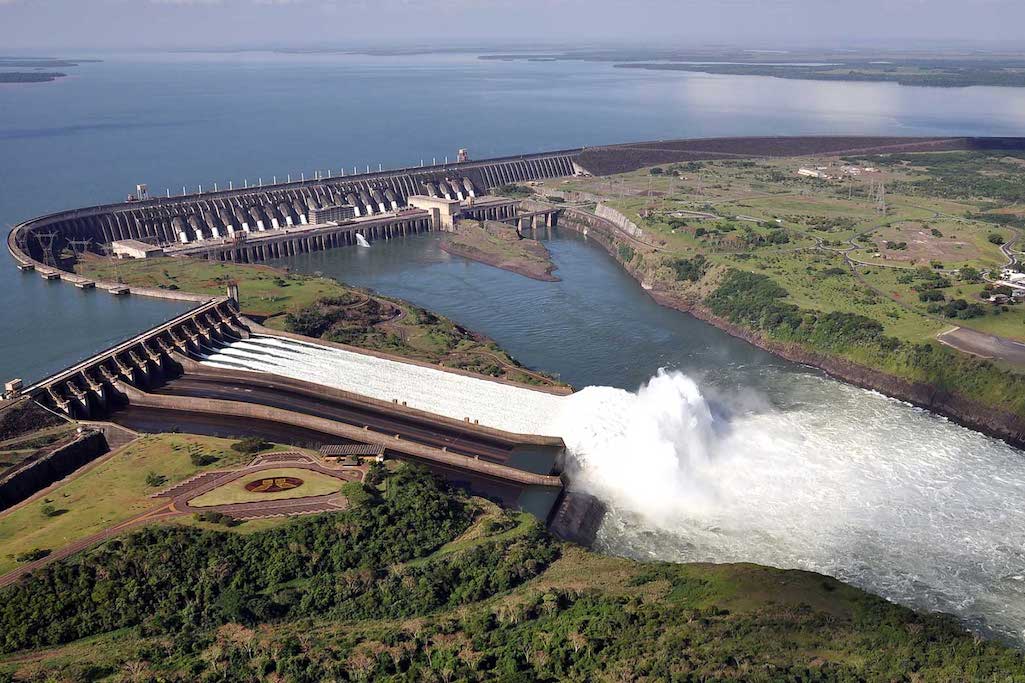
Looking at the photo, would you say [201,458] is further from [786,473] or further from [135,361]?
[786,473]

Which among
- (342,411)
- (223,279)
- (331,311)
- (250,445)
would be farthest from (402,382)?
(223,279)

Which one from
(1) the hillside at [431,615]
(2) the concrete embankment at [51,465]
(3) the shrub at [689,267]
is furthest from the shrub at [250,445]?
(3) the shrub at [689,267]

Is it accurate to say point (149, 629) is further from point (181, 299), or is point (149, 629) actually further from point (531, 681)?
point (181, 299)

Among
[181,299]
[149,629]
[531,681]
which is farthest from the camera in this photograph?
[181,299]

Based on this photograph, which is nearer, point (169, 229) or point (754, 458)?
point (754, 458)

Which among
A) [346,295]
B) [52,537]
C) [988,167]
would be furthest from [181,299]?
[988,167]

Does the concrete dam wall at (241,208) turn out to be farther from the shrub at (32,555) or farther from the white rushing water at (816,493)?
the white rushing water at (816,493)
